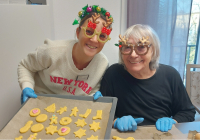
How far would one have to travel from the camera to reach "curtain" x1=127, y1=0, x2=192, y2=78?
1514 mm

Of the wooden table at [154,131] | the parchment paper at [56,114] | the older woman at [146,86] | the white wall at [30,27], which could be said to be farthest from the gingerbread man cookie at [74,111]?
the white wall at [30,27]

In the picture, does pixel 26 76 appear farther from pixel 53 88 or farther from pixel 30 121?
pixel 30 121

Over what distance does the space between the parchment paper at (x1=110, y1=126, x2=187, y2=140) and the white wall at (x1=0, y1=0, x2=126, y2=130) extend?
3.34 feet

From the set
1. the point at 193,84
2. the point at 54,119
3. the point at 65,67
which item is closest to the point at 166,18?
the point at 193,84

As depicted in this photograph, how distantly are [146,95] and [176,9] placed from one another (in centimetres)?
107

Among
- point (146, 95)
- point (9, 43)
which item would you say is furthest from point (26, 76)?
point (146, 95)

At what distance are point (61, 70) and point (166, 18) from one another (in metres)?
1.25

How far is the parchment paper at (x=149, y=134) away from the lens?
71cm

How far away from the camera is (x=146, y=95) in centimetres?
106

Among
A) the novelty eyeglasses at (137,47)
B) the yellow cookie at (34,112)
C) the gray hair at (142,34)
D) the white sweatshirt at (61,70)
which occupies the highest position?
the gray hair at (142,34)

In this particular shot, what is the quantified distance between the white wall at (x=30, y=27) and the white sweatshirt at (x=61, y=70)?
39cm

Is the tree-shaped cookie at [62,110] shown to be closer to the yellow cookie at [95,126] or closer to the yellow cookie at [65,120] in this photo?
the yellow cookie at [65,120]

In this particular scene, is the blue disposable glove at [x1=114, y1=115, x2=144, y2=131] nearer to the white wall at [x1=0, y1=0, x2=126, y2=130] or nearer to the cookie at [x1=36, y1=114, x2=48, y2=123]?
the cookie at [x1=36, y1=114, x2=48, y2=123]

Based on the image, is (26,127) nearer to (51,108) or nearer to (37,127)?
(37,127)
